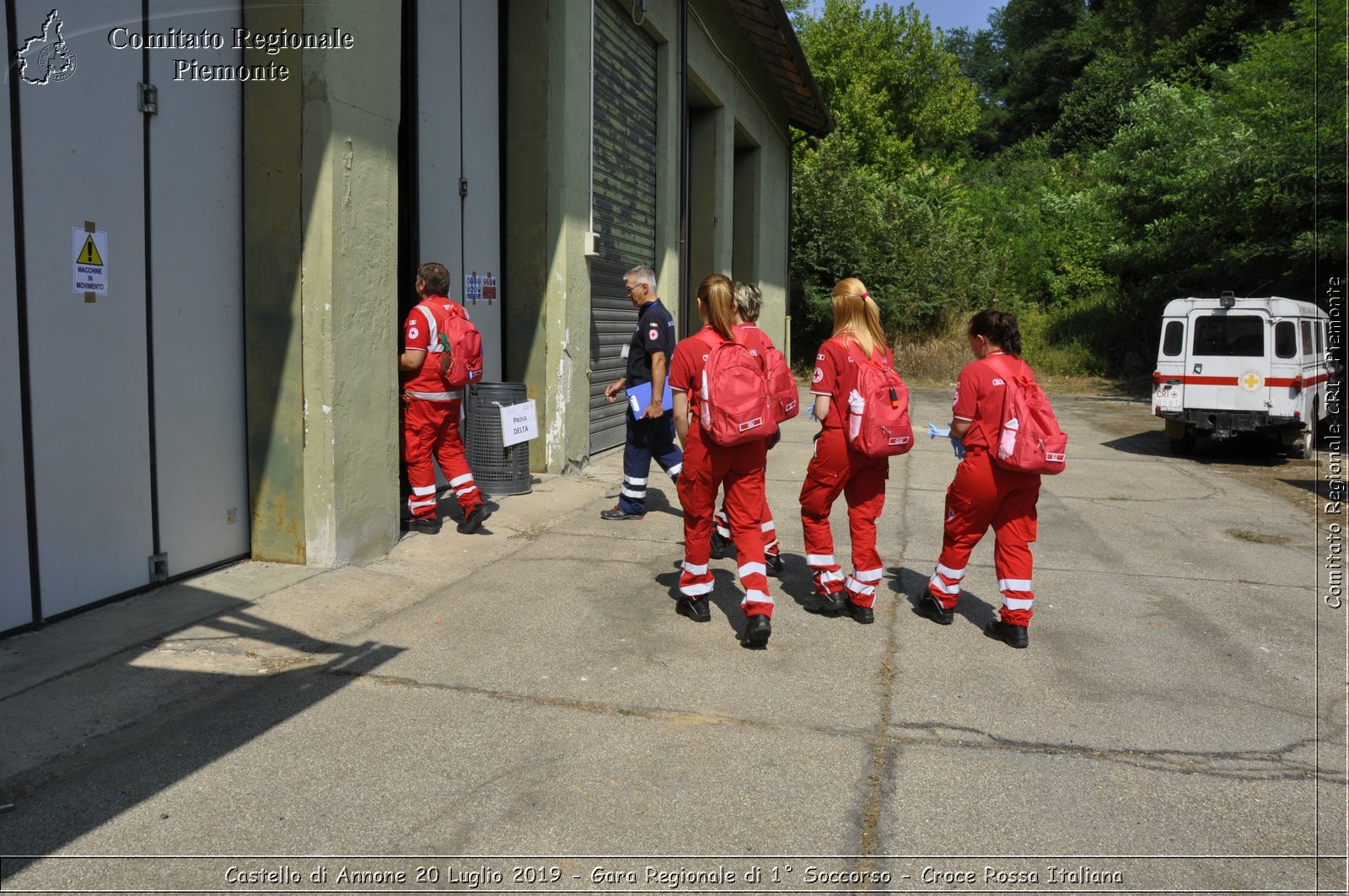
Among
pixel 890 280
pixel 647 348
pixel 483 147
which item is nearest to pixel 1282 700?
pixel 647 348

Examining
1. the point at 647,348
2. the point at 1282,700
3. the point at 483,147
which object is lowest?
the point at 1282,700

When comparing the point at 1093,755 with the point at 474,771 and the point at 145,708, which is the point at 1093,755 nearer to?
the point at 474,771

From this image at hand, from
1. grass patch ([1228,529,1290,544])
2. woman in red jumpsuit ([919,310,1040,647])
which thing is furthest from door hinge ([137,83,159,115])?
grass patch ([1228,529,1290,544])

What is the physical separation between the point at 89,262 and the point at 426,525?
2.90 meters

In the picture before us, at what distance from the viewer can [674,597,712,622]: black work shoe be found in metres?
5.71

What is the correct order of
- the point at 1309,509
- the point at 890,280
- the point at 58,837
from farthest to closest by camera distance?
the point at 890,280 < the point at 1309,509 < the point at 58,837

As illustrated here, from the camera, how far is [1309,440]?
14.3 metres

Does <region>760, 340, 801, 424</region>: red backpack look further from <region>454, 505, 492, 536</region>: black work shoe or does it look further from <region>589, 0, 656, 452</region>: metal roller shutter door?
<region>589, 0, 656, 452</region>: metal roller shutter door

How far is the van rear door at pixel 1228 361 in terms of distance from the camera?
44.1 feet

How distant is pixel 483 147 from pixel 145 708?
6275mm

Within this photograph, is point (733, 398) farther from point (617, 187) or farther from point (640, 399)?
point (617, 187)

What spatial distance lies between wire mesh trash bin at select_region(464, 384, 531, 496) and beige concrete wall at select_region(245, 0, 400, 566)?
1775mm

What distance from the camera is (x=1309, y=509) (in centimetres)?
1020

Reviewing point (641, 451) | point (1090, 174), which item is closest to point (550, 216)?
point (641, 451)
